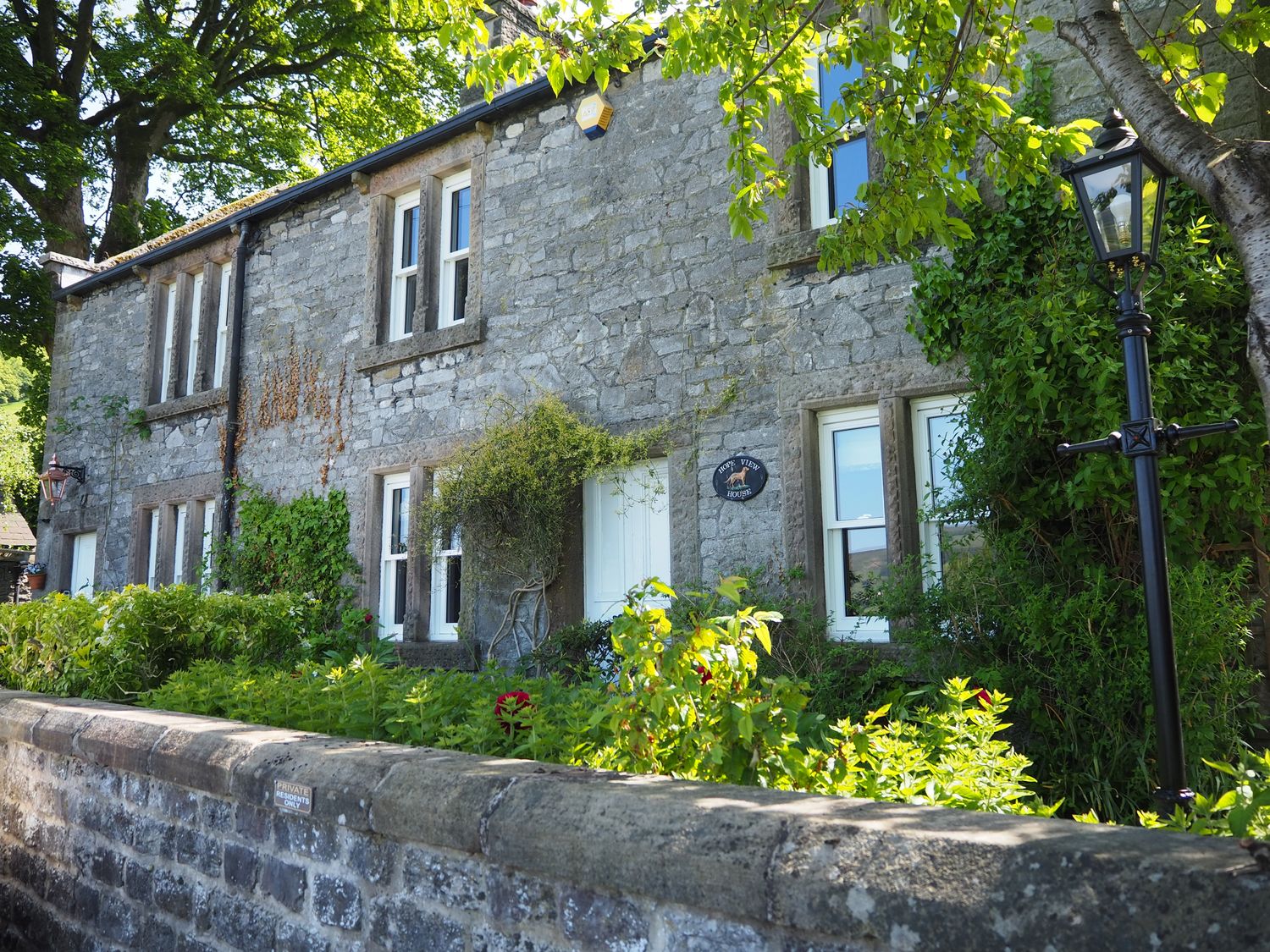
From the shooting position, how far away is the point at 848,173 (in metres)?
7.41

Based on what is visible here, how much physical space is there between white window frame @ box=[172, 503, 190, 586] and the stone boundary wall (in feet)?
25.3

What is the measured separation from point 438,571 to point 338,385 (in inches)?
94.0

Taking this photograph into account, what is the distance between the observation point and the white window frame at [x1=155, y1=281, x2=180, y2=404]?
12.5 m

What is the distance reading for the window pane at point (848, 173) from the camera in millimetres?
7344

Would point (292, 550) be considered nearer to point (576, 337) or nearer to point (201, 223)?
point (576, 337)

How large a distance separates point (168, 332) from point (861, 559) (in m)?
9.88

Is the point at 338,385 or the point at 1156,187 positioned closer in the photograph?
the point at 1156,187

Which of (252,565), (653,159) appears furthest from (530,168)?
(252,565)

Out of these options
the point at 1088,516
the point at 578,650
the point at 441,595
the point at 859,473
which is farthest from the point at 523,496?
the point at 1088,516

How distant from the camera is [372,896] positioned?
285 cm

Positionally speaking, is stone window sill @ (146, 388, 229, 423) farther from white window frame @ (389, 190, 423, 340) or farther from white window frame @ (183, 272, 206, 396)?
white window frame @ (389, 190, 423, 340)

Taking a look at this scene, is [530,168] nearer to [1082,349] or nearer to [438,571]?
[438,571]

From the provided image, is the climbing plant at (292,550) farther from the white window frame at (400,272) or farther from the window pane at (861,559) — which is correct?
the window pane at (861,559)

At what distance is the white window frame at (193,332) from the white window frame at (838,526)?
336 inches
